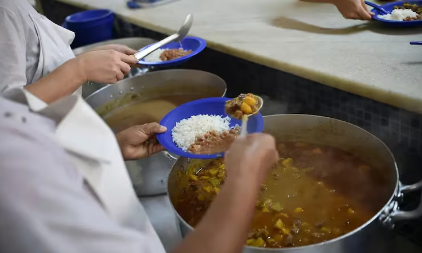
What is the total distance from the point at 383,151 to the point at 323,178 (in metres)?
0.17

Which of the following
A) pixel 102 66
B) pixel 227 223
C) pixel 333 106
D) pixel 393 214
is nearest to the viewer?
pixel 227 223

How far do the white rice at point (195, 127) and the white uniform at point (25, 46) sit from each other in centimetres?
39

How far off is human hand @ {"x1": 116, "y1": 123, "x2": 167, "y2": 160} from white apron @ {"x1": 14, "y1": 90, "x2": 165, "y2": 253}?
17.8 inches

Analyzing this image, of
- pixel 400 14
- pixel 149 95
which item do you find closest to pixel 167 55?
pixel 149 95

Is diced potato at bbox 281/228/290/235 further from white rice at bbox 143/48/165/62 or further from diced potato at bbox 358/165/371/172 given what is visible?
white rice at bbox 143/48/165/62

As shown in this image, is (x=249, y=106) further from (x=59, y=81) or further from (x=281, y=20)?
(x=281, y=20)

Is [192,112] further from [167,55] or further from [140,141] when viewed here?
[167,55]

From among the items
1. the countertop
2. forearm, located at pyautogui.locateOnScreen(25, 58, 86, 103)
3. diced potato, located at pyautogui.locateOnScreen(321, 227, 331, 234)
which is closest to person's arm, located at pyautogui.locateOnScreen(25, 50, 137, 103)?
forearm, located at pyautogui.locateOnScreen(25, 58, 86, 103)

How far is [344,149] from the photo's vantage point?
107 centimetres

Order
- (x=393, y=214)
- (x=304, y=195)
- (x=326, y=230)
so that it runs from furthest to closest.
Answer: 1. (x=304, y=195)
2. (x=326, y=230)
3. (x=393, y=214)

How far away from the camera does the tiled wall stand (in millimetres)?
1153

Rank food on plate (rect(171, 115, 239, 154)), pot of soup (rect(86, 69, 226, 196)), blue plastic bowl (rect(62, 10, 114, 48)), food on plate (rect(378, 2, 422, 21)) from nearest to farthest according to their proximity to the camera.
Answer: food on plate (rect(171, 115, 239, 154))
food on plate (rect(378, 2, 422, 21))
pot of soup (rect(86, 69, 226, 196))
blue plastic bowl (rect(62, 10, 114, 48))

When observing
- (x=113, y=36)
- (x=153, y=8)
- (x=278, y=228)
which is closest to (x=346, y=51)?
(x=278, y=228)

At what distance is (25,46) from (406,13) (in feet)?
3.88
